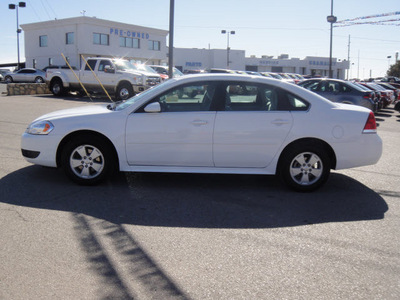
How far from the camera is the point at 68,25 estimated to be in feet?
144

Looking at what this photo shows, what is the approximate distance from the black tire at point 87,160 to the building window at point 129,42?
141 ft

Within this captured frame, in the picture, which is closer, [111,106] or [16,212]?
[16,212]

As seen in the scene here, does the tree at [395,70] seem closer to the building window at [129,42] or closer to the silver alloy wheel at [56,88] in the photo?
the building window at [129,42]

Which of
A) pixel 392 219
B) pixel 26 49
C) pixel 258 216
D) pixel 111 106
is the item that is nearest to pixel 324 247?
pixel 258 216

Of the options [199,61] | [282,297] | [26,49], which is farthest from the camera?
[199,61]

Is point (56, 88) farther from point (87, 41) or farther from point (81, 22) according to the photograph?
point (81, 22)

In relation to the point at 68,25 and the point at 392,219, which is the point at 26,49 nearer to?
the point at 68,25

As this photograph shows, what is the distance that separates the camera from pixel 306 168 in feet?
19.6

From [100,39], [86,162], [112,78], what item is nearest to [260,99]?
[86,162]

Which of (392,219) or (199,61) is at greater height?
(199,61)

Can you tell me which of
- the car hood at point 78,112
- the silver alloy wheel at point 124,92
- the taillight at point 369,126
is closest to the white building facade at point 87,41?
the silver alloy wheel at point 124,92

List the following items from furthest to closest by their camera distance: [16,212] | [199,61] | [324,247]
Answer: [199,61] < [16,212] < [324,247]

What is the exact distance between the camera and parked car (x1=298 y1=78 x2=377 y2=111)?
1602 centimetres

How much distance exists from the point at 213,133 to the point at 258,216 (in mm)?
1394
